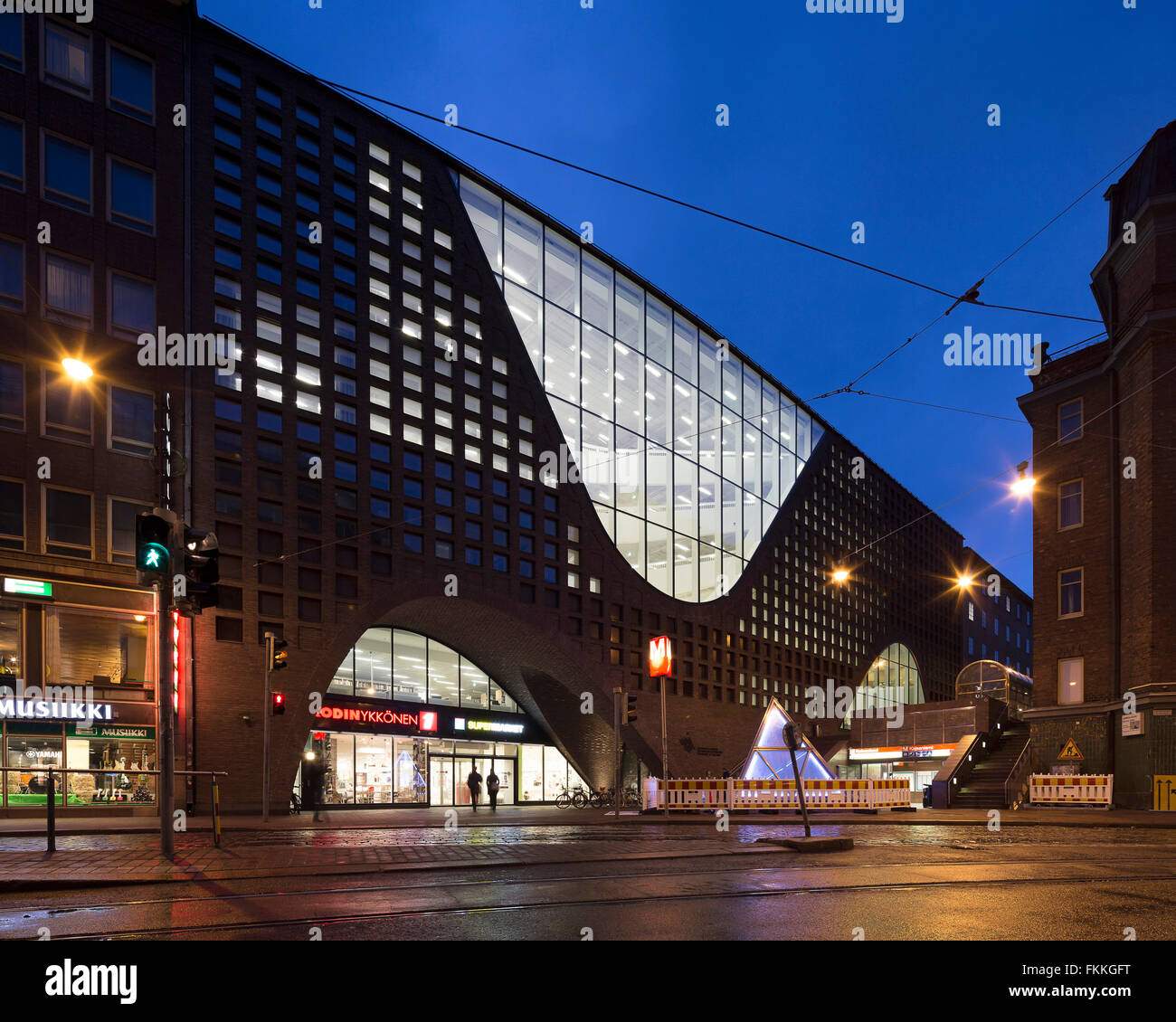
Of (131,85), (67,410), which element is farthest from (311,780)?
(131,85)

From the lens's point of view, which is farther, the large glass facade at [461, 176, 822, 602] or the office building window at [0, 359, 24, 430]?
the large glass facade at [461, 176, 822, 602]

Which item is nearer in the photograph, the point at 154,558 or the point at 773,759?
the point at 154,558

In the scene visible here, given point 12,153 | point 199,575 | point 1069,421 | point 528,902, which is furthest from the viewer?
point 1069,421

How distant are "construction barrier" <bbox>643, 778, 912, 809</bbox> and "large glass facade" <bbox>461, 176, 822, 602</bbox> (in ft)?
73.3

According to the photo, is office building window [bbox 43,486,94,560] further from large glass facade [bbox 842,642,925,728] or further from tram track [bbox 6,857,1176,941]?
large glass facade [bbox 842,642,925,728]

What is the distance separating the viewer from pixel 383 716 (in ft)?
145

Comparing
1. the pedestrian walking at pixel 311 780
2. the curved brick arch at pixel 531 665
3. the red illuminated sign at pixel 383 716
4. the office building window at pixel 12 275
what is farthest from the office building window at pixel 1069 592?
the office building window at pixel 12 275

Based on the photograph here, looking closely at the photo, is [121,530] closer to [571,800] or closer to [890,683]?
[571,800]

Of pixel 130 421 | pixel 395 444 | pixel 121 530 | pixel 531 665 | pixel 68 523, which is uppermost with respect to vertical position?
pixel 395 444

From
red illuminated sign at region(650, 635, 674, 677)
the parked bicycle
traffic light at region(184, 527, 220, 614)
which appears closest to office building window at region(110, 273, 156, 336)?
red illuminated sign at region(650, 635, 674, 677)

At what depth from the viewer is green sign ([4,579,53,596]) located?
94.0 feet

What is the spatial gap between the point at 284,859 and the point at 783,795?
2163 centimetres
